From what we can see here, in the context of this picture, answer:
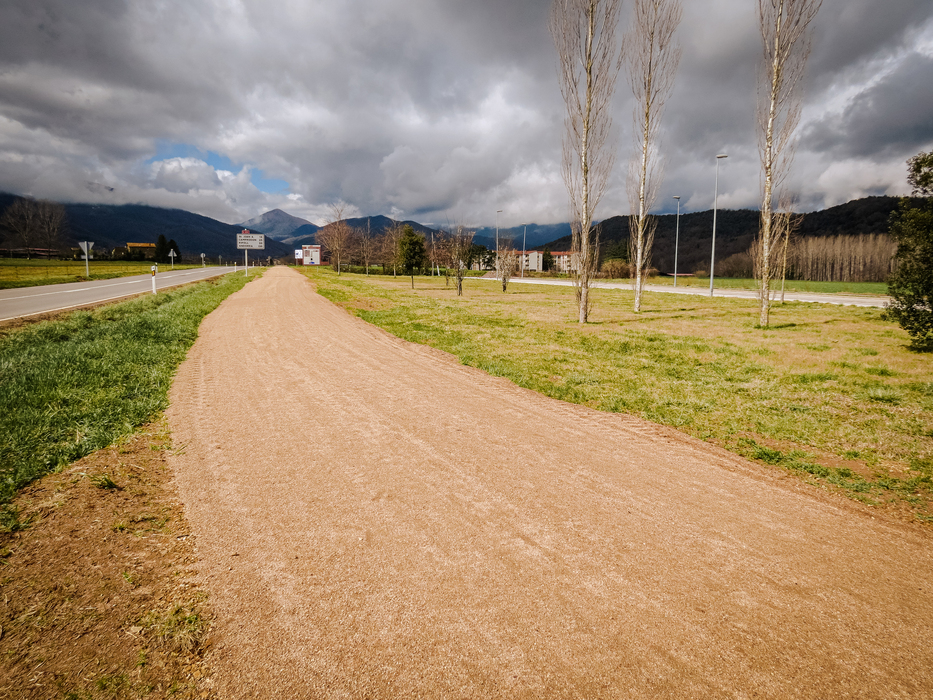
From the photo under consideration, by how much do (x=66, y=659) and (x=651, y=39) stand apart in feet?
77.8

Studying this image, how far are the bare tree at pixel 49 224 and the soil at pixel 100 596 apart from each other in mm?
99295

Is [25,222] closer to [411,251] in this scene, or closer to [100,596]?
[411,251]

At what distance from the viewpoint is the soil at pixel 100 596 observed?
81.2 inches

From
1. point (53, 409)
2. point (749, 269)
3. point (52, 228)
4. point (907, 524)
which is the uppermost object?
point (52, 228)

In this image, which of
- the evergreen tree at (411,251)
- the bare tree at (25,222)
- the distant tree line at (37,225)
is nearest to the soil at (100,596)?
the evergreen tree at (411,251)

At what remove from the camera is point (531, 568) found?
2.88 meters

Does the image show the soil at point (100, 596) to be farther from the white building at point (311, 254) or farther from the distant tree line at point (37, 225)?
the white building at point (311, 254)

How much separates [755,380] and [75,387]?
11.5 meters

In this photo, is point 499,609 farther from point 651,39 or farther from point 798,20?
point 651,39

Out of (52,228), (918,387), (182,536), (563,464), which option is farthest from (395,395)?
(52,228)

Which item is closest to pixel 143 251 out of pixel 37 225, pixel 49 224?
pixel 49 224

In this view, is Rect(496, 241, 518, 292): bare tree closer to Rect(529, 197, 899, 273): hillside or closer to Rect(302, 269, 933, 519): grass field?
Rect(302, 269, 933, 519): grass field

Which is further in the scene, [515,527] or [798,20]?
[798,20]

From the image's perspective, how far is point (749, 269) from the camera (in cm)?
7712
